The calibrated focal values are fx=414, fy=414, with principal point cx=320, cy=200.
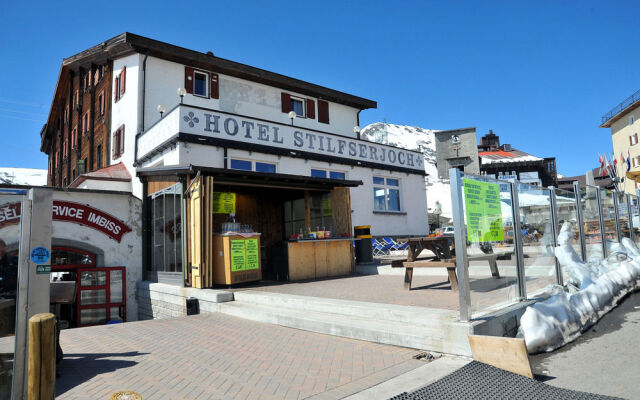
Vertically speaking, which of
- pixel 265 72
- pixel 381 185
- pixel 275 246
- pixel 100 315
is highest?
pixel 265 72

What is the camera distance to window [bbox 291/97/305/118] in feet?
62.4

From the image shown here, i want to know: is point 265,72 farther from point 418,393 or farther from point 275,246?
point 418,393

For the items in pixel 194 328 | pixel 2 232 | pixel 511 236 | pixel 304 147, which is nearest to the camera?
pixel 2 232

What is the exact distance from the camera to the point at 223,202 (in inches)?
421

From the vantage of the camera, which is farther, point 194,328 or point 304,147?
point 304,147

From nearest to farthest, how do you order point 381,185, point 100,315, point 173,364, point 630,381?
1. point 630,381
2. point 173,364
3. point 100,315
4. point 381,185

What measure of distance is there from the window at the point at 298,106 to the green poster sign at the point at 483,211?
1469cm

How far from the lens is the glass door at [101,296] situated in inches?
455

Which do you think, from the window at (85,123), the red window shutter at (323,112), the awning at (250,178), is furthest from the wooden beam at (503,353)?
the window at (85,123)

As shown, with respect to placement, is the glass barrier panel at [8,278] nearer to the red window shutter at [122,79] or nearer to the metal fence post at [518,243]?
the metal fence post at [518,243]

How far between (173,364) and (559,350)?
4340mm

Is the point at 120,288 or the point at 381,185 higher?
the point at 381,185

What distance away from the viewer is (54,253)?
1167 cm

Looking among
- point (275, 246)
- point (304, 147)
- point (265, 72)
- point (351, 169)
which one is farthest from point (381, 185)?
point (275, 246)
